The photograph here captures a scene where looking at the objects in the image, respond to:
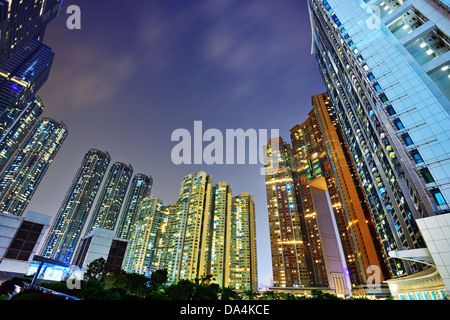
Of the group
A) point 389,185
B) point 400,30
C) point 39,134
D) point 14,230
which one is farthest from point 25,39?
point 389,185

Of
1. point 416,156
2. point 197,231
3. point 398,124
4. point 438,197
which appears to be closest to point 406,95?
point 398,124

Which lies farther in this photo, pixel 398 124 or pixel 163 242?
pixel 163 242

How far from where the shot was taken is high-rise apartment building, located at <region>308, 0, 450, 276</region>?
90.7 feet

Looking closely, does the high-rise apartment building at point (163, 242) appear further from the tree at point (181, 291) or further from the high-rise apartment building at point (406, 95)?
the high-rise apartment building at point (406, 95)

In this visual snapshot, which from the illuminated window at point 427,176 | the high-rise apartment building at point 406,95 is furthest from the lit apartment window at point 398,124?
the illuminated window at point 427,176

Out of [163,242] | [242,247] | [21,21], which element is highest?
[21,21]

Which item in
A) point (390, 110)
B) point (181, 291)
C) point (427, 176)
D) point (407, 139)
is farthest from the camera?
point (181, 291)

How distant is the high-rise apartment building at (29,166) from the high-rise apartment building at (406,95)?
21056cm

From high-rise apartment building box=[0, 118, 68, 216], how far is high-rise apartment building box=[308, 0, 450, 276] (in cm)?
21056

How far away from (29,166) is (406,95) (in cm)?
22698

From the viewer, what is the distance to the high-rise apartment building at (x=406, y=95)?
1088 inches

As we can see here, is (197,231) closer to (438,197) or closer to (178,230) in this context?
(178,230)

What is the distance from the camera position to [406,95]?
104 ft

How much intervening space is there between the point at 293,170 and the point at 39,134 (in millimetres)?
219771
